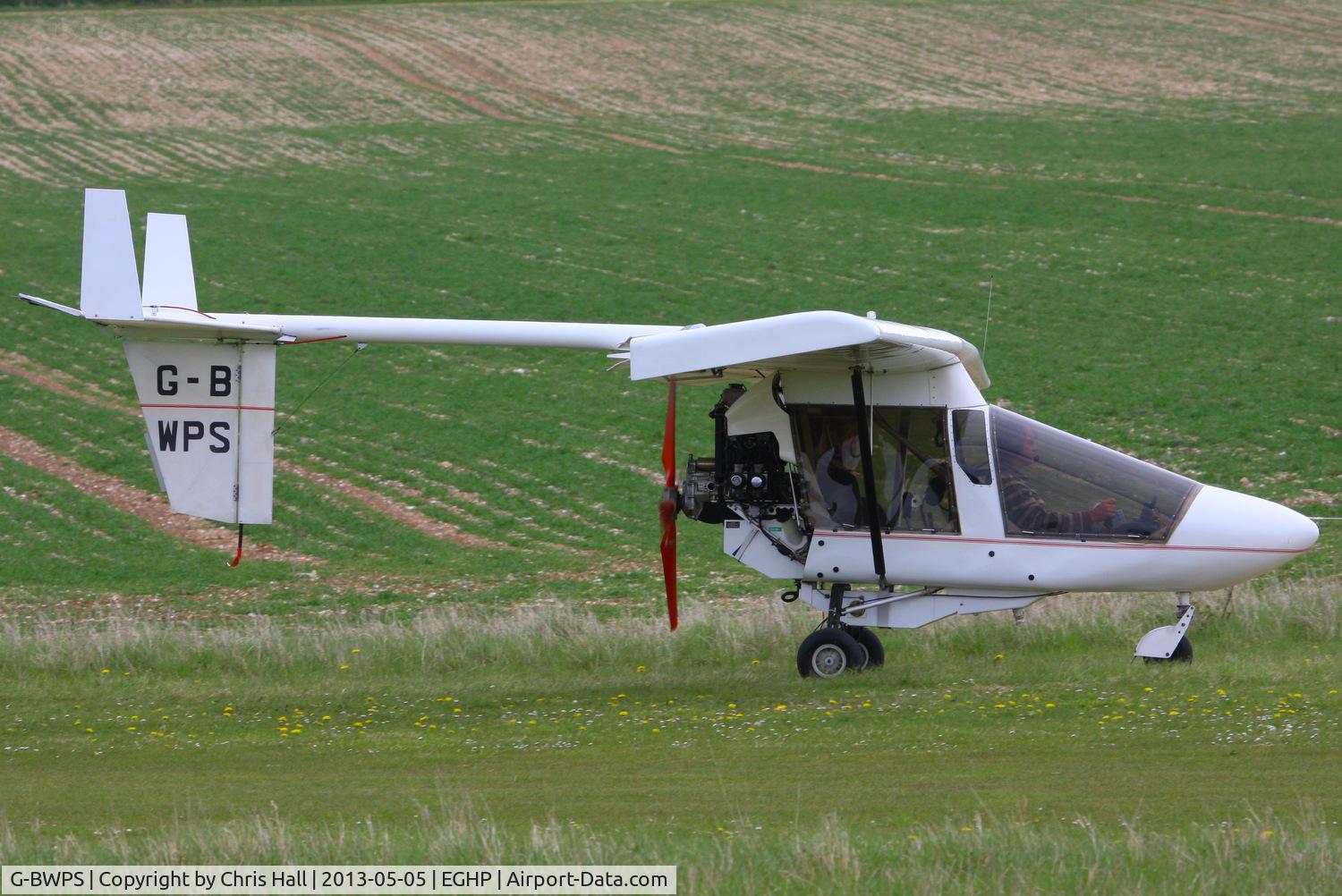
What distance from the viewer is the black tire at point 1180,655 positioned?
10648 mm

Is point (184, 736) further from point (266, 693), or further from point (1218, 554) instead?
point (1218, 554)

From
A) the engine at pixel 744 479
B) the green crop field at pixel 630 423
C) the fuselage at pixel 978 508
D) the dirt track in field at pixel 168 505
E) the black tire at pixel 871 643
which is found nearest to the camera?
the green crop field at pixel 630 423

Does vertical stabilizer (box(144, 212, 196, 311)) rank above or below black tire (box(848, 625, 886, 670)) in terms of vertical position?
above

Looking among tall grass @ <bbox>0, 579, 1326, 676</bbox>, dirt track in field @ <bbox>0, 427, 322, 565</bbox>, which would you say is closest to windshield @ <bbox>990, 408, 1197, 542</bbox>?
tall grass @ <bbox>0, 579, 1326, 676</bbox>

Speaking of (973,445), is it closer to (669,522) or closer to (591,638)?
(669,522)

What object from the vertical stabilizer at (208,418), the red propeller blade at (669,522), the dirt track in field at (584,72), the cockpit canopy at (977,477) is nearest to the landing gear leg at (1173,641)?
the cockpit canopy at (977,477)

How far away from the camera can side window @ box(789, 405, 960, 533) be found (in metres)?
10.9

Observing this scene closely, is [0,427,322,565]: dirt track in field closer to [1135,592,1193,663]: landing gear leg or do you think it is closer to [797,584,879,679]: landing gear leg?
[797,584,879,679]: landing gear leg

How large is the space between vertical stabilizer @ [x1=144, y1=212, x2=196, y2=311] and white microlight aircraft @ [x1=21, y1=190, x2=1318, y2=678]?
0.02 m

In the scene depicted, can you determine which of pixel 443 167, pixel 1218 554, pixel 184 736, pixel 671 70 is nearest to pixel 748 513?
pixel 1218 554

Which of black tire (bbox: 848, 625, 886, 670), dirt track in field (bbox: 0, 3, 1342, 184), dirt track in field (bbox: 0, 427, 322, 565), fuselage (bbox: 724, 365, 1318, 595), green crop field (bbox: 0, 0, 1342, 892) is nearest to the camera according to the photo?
green crop field (bbox: 0, 0, 1342, 892)

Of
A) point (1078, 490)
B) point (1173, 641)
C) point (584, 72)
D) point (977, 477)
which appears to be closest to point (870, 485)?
point (977, 477)

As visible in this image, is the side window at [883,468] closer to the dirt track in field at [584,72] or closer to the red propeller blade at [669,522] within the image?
the red propeller blade at [669,522]

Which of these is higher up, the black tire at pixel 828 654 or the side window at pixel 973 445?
the side window at pixel 973 445
